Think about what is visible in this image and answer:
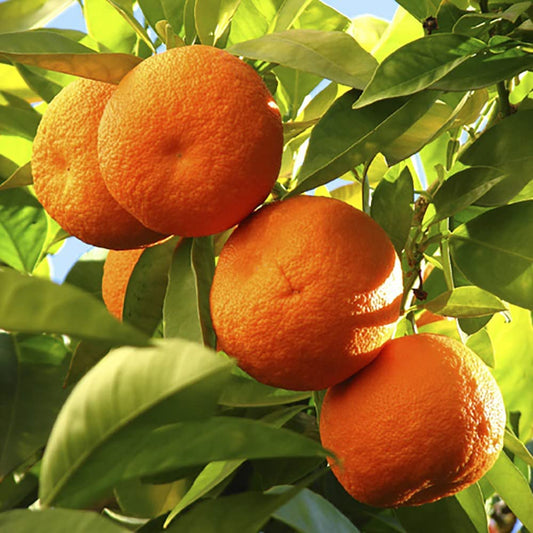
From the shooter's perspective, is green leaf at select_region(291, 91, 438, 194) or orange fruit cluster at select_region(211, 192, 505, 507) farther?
green leaf at select_region(291, 91, 438, 194)

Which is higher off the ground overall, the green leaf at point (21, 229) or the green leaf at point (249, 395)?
the green leaf at point (21, 229)

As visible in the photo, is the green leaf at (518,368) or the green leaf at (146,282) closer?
the green leaf at (146,282)

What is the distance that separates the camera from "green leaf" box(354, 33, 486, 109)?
92 cm

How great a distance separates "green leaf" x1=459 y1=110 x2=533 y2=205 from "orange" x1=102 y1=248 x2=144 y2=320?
1.48 ft

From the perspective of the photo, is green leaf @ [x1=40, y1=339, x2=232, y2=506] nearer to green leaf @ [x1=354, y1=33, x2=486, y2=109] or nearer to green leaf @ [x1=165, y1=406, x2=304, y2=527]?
green leaf @ [x1=165, y1=406, x2=304, y2=527]

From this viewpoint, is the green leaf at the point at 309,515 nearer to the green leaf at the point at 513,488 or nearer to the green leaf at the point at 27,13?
the green leaf at the point at 513,488

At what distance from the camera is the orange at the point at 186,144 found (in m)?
0.88

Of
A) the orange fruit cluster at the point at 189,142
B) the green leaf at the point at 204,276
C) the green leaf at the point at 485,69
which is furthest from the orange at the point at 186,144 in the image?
the green leaf at the point at 485,69

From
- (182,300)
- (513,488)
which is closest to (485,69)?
(182,300)

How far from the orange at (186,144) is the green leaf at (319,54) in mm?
86

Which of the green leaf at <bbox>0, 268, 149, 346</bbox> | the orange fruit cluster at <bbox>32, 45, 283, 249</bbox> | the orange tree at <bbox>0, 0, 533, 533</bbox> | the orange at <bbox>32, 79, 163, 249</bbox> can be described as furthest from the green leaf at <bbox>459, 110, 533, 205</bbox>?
the green leaf at <bbox>0, 268, 149, 346</bbox>

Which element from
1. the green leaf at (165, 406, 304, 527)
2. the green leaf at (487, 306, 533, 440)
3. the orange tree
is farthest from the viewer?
the green leaf at (487, 306, 533, 440)

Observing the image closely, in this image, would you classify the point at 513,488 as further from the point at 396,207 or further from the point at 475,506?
the point at 396,207

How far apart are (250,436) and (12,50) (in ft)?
1.77
